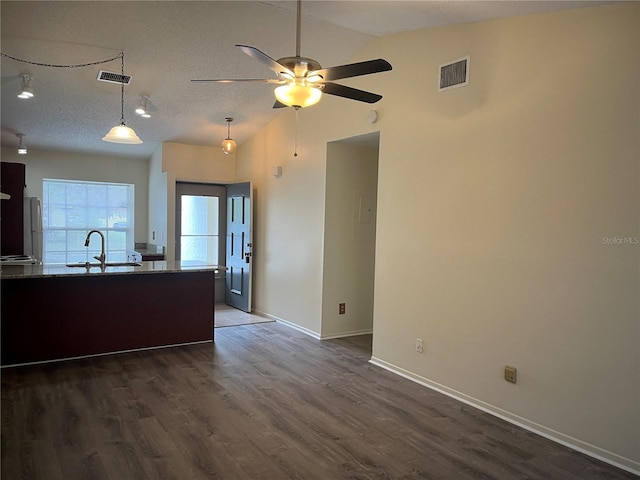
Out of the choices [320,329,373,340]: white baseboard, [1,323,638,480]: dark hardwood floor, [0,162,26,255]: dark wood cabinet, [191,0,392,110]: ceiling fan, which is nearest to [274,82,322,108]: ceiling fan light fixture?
[191,0,392,110]: ceiling fan

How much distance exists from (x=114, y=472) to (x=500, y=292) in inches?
106

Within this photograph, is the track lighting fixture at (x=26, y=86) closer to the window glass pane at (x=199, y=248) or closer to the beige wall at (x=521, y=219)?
the beige wall at (x=521, y=219)

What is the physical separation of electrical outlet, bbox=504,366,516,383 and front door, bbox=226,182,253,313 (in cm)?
401

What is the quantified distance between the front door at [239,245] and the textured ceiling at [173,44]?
4.25 ft

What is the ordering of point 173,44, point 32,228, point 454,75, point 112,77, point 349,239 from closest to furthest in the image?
point 454,75
point 173,44
point 112,77
point 349,239
point 32,228

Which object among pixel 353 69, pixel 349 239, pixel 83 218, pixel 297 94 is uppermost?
pixel 353 69

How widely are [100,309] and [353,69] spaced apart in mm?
3475

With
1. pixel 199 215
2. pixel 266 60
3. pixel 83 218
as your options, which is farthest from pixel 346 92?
pixel 83 218

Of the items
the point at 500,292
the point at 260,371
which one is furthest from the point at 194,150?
the point at 500,292

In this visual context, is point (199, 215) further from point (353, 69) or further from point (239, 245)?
point (353, 69)

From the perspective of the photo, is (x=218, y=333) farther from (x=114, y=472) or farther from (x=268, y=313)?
A: (x=114, y=472)

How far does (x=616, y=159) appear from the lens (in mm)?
2590

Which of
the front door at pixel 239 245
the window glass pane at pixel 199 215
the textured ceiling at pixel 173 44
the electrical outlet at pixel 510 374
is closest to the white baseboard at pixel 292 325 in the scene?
the front door at pixel 239 245

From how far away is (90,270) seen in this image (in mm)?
4355
